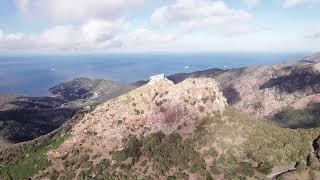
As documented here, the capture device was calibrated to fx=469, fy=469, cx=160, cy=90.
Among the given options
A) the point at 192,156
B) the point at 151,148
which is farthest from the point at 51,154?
the point at 192,156

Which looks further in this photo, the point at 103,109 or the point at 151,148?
the point at 103,109

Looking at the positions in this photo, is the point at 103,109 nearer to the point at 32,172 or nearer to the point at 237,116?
the point at 32,172

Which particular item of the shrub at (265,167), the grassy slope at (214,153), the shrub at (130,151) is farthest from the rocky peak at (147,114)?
the shrub at (265,167)

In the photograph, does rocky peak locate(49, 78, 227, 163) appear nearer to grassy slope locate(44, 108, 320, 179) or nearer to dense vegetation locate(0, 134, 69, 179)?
grassy slope locate(44, 108, 320, 179)

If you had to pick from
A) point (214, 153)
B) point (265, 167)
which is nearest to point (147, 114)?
point (214, 153)

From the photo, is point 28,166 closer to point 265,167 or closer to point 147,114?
point 147,114

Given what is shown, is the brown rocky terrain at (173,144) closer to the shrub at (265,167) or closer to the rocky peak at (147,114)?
the rocky peak at (147,114)

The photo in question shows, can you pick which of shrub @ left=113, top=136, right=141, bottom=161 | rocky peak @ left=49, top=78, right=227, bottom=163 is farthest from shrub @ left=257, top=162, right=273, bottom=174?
shrub @ left=113, top=136, right=141, bottom=161

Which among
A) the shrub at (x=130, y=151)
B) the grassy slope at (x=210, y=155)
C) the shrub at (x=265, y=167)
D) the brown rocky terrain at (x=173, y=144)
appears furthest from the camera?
the shrub at (x=130, y=151)
